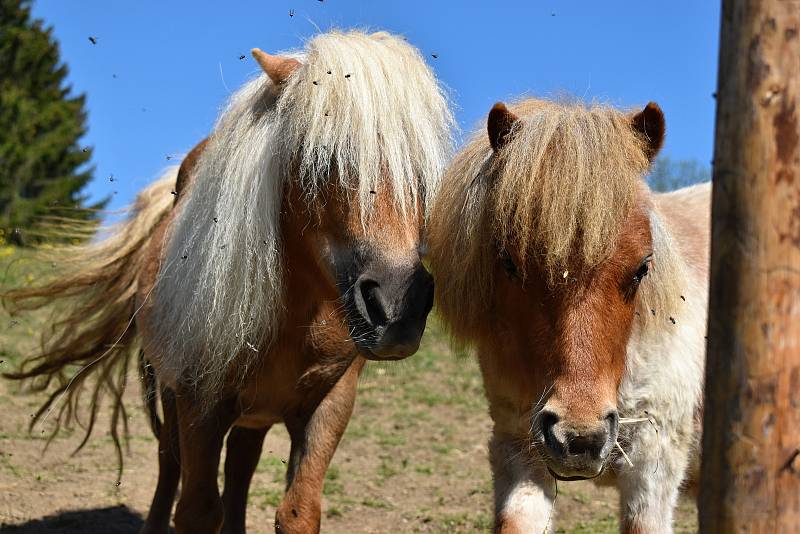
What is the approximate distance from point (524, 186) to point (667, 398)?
Answer: 1.11m

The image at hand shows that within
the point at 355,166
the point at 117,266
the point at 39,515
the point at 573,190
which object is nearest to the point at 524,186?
the point at 573,190

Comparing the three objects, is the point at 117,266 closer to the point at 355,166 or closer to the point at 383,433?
the point at 355,166

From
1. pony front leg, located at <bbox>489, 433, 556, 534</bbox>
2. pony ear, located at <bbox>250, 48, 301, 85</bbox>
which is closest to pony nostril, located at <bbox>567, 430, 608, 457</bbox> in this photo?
pony front leg, located at <bbox>489, 433, 556, 534</bbox>

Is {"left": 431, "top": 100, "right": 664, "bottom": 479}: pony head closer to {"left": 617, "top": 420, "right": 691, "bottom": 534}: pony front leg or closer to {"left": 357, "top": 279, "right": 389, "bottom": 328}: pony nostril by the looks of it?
{"left": 357, "top": 279, "right": 389, "bottom": 328}: pony nostril

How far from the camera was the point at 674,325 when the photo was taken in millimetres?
3742

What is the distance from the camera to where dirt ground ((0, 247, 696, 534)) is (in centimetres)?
599

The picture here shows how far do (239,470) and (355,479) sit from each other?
1772mm

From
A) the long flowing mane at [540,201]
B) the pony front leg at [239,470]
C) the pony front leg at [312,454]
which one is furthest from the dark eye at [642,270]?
the pony front leg at [239,470]

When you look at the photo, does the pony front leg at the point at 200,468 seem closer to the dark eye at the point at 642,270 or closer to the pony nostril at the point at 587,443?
the pony nostril at the point at 587,443

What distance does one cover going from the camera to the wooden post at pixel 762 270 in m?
2.13

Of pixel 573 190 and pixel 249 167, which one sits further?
pixel 249 167

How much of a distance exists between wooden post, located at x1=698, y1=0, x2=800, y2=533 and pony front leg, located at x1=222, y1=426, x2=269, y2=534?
3.54 meters

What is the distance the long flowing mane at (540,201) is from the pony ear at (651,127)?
0.03 m

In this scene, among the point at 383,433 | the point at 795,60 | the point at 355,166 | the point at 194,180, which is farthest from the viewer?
the point at 383,433
